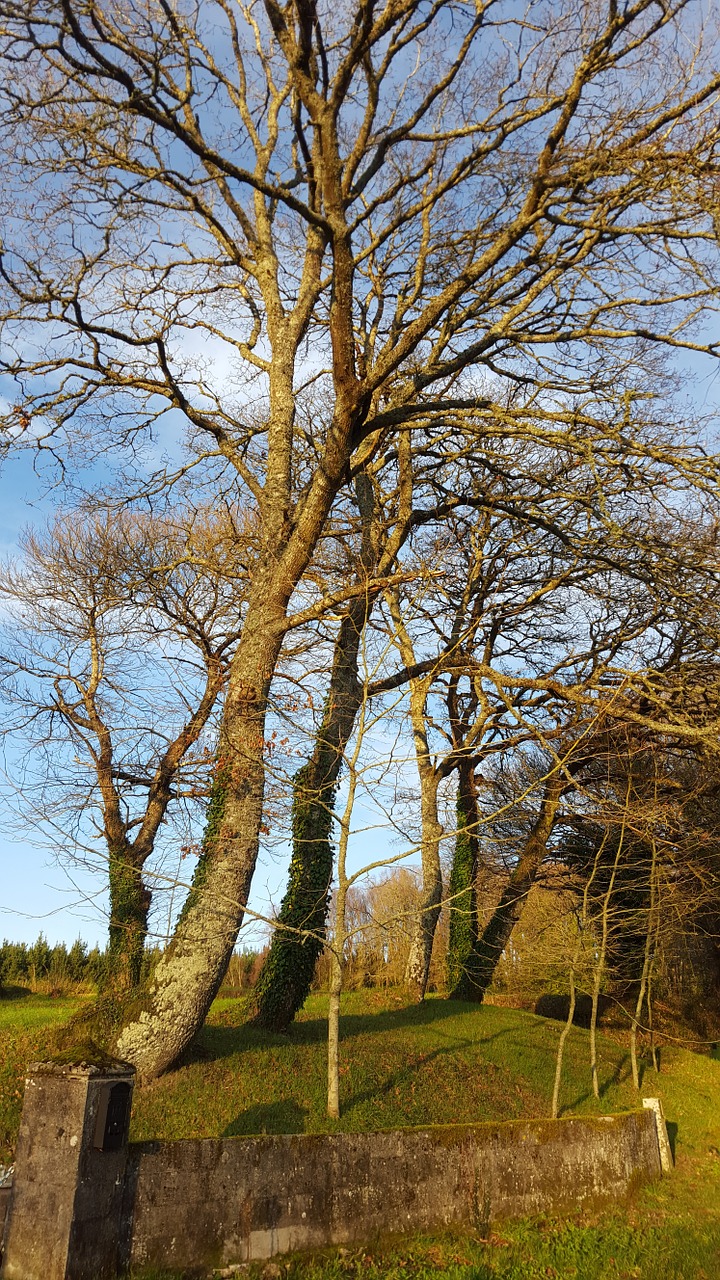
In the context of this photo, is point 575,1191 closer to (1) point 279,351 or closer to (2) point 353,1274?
(2) point 353,1274

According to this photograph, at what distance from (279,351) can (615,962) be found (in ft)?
56.8

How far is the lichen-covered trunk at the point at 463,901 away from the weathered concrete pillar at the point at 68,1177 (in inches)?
590

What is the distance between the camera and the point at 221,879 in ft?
31.4

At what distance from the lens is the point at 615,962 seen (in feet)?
69.7

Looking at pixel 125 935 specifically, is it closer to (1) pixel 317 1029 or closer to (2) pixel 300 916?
(1) pixel 317 1029

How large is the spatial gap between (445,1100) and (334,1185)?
5193mm

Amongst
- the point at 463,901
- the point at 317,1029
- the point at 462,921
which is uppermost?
the point at 463,901

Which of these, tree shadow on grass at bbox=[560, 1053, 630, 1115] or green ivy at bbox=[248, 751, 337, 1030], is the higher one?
green ivy at bbox=[248, 751, 337, 1030]

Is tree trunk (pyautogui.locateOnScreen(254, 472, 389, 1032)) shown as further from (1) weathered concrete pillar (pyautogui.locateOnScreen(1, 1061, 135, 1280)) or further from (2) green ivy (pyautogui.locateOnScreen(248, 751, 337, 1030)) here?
(1) weathered concrete pillar (pyautogui.locateOnScreen(1, 1061, 135, 1280))

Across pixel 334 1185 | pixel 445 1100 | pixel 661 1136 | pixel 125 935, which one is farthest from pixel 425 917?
pixel 334 1185

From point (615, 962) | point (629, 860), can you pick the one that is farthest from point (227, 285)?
point (615, 962)

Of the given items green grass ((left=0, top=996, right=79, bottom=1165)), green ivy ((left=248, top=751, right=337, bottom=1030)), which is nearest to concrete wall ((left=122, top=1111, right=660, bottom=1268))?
green grass ((left=0, top=996, right=79, bottom=1165))

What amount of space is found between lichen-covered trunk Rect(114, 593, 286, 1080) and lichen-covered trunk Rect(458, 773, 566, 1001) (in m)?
9.92

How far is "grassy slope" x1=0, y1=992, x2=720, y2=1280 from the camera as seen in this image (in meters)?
6.87
